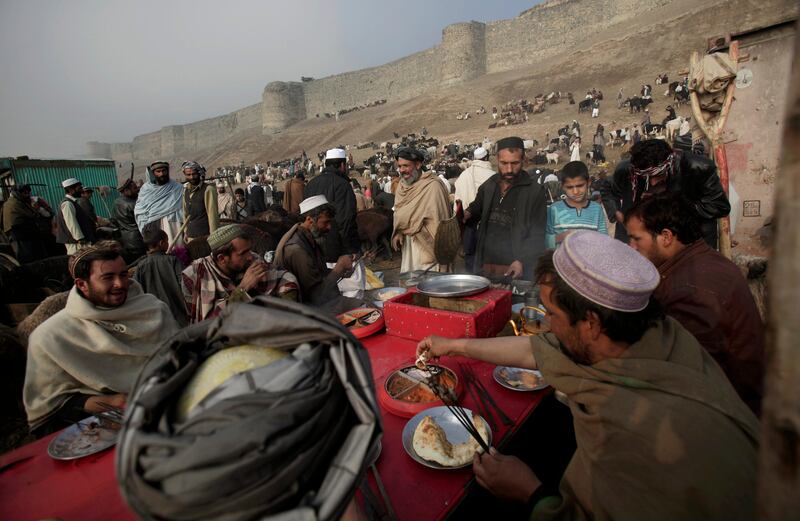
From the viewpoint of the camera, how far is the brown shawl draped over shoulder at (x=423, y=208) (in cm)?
505

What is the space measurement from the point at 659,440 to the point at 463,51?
54063 millimetres

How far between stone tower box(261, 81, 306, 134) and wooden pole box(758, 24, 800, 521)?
64.5m

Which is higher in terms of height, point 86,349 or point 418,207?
point 418,207

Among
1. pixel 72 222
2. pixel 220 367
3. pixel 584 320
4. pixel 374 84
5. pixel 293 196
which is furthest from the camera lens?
pixel 374 84

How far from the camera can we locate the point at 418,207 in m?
5.11

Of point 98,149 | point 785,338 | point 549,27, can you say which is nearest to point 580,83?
point 549,27

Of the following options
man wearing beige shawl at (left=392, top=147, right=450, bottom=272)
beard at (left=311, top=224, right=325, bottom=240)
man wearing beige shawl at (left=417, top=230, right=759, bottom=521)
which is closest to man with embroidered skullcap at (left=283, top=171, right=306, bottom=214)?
man wearing beige shawl at (left=392, top=147, right=450, bottom=272)

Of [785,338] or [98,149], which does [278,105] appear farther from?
[785,338]

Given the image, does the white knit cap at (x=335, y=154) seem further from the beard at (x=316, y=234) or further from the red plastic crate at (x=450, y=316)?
the red plastic crate at (x=450, y=316)

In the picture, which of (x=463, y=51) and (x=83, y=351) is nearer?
(x=83, y=351)

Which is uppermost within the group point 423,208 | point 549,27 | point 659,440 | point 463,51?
point 549,27

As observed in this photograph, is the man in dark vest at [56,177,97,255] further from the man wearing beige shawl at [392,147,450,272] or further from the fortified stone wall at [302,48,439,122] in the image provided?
the fortified stone wall at [302,48,439,122]

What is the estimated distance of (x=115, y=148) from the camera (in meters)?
85.3

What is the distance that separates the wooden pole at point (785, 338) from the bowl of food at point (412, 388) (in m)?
1.37
